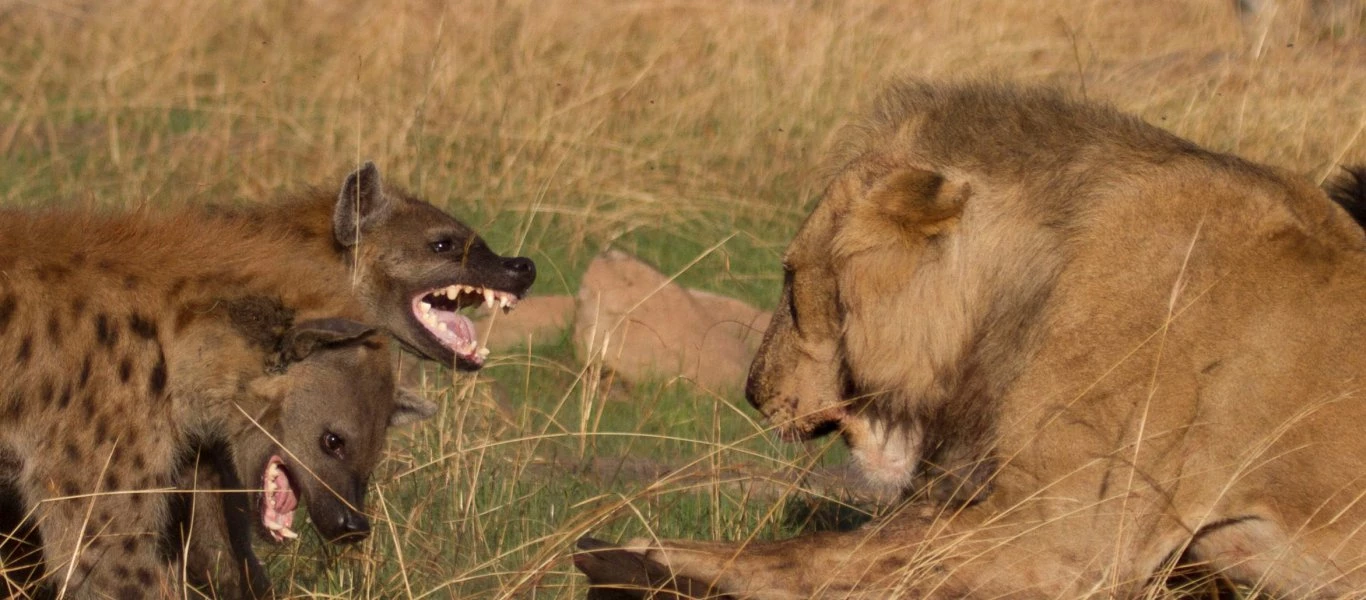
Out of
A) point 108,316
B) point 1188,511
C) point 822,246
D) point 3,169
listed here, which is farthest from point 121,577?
point 3,169

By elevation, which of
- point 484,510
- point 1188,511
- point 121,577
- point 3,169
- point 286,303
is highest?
point 1188,511

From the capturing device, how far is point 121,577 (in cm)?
425

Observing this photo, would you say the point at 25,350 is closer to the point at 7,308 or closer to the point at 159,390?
the point at 7,308

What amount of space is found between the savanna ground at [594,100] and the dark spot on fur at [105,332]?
6.91 ft

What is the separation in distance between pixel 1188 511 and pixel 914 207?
939mm

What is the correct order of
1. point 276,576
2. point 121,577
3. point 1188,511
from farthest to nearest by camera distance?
1. point 276,576
2. point 121,577
3. point 1188,511

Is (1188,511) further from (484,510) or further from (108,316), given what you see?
(108,316)

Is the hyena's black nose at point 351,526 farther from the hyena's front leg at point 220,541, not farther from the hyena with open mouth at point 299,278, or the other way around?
the hyena's front leg at point 220,541

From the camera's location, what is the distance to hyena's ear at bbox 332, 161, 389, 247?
5746 millimetres

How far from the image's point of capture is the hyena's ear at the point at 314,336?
4559mm

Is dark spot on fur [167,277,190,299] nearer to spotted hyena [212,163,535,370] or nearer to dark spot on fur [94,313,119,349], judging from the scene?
dark spot on fur [94,313,119,349]

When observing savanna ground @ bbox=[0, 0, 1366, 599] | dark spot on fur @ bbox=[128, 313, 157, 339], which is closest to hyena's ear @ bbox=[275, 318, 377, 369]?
dark spot on fur @ bbox=[128, 313, 157, 339]

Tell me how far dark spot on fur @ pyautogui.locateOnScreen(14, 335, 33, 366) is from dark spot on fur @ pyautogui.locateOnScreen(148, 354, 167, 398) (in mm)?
275

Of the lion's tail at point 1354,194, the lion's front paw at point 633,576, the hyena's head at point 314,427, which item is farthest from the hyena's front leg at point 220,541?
the lion's tail at point 1354,194
